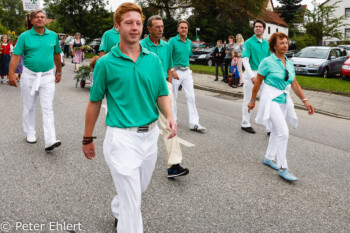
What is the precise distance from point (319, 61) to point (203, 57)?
791 centimetres

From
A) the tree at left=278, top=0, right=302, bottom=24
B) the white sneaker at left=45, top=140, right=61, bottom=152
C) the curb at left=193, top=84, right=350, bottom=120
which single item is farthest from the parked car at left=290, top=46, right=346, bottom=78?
the tree at left=278, top=0, right=302, bottom=24

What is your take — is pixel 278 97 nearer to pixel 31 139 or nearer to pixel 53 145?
pixel 53 145

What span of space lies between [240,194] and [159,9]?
40.8 meters

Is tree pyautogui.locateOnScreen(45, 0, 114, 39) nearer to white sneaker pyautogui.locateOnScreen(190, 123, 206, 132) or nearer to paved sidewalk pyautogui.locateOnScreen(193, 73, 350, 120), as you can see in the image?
paved sidewalk pyautogui.locateOnScreen(193, 73, 350, 120)

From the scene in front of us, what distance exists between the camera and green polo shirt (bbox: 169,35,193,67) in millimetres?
6810

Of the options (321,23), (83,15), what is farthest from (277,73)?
(83,15)

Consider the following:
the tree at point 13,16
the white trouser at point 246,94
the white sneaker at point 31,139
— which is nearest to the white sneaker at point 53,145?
the white sneaker at point 31,139

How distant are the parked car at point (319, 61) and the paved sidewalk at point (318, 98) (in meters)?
4.73

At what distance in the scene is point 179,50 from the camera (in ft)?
22.5

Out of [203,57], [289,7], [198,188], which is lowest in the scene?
[198,188]

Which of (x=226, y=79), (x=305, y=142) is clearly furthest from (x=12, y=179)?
(x=226, y=79)

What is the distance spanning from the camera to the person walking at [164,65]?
449 centimetres

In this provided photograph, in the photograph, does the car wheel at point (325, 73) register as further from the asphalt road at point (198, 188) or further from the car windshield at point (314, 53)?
the asphalt road at point (198, 188)

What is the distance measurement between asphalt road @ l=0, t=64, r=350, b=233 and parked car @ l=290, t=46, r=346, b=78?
1115 centimetres
